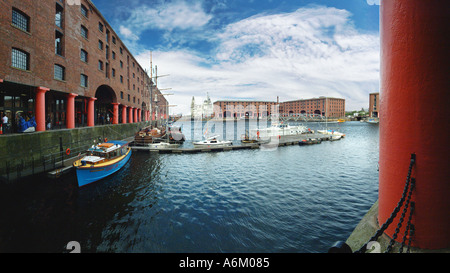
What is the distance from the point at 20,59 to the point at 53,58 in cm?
334

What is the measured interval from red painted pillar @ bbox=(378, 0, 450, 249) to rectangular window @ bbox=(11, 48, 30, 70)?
23506mm

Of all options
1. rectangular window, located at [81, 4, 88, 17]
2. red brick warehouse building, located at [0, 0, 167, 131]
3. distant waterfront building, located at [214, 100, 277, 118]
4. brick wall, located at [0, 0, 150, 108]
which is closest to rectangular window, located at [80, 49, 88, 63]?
red brick warehouse building, located at [0, 0, 167, 131]

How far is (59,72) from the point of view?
821 inches

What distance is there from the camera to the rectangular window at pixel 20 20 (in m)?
15.7

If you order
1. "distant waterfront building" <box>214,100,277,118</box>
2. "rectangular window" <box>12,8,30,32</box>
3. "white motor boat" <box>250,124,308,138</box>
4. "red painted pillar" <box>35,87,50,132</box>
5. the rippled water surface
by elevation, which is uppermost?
"distant waterfront building" <box>214,100,277,118</box>

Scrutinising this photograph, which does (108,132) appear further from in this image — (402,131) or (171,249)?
(402,131)

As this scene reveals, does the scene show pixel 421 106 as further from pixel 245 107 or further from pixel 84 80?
pixel 245 107

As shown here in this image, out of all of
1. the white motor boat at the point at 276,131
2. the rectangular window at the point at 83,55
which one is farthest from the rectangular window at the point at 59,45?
the white motor boat at the point at 276,131

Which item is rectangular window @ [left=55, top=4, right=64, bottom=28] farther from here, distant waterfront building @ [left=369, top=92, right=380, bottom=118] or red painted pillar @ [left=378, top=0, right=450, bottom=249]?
distant waterfront building @ [left=369, top=92, right=380, bottom=118]

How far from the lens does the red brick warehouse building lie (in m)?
15.7

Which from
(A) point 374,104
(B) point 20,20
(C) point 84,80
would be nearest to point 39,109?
(B) point 20,20
